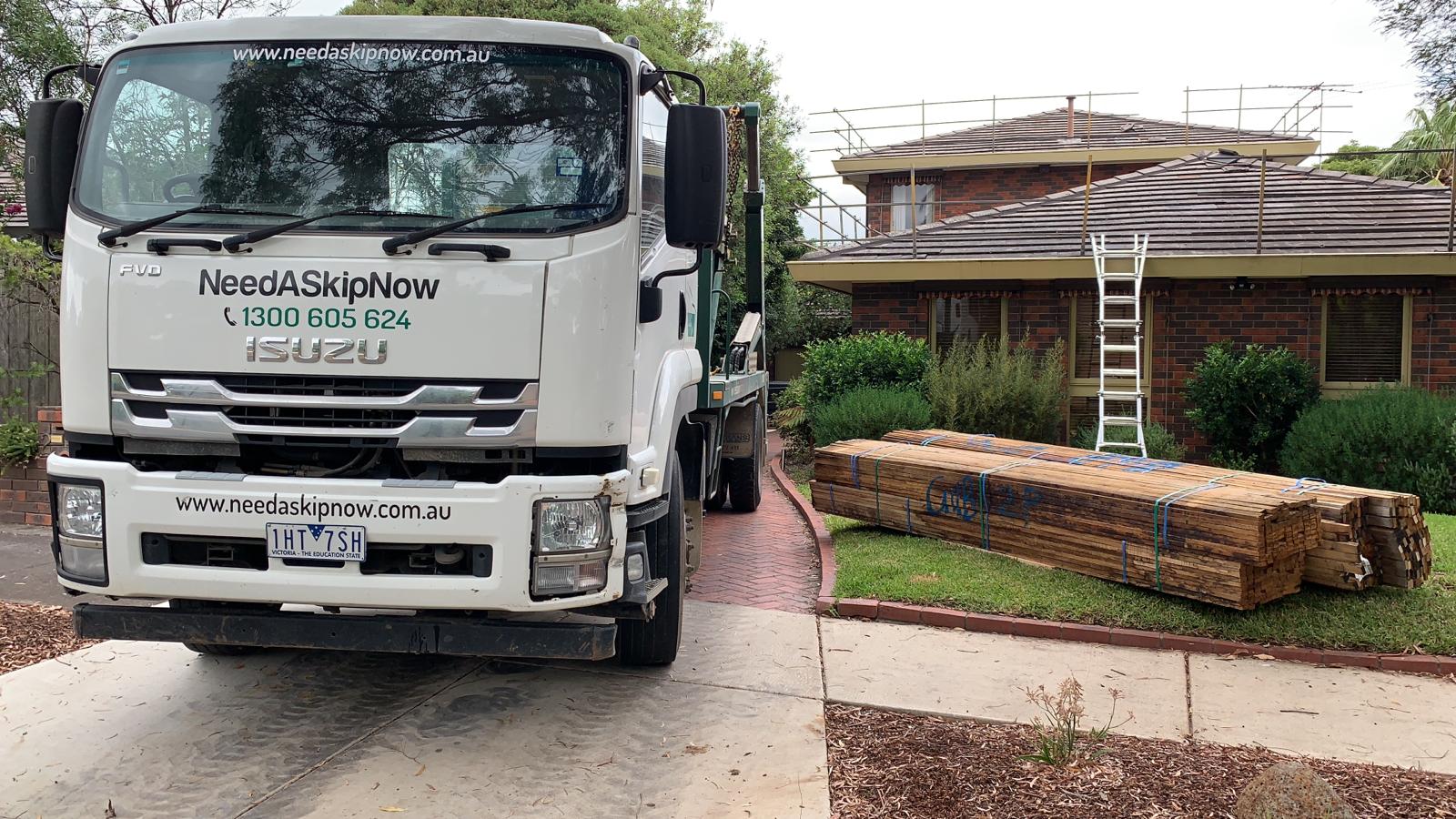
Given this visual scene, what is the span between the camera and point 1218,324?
13398mm

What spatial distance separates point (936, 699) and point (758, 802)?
4.74 ft

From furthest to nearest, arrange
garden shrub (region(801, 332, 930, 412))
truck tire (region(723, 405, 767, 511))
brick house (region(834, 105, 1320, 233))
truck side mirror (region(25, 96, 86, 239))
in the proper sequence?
brick house (region(834, 105, 1320, 233)) → garden shrub (region(801, 332, 930, 412)) → truck tire (region(723, 405, 767, 511)) → truck side mirror (region(25, 96, 86, 239))

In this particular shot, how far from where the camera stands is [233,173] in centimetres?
415

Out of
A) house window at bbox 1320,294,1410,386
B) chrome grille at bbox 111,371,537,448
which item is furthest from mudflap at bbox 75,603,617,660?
house window at bbox 1320,294,1410,386

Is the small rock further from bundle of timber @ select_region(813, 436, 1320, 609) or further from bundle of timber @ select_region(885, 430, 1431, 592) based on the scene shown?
bundle of timber @ select_region(885, 430, 1431, 592)

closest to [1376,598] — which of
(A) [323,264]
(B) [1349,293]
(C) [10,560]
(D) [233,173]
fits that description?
(A) [323,264]

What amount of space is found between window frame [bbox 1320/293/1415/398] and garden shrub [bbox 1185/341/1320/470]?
338 mm

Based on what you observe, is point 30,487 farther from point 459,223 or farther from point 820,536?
point 459,223

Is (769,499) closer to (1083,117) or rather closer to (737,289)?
(737,289)

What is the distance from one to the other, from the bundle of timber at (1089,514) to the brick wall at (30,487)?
5982mm

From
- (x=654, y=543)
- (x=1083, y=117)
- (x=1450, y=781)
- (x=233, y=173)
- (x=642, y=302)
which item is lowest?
(x=1450, y=781)

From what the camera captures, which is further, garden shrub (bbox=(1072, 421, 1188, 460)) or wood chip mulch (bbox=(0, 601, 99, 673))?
garden shrub (bbox=(1072, 421, 1188, 460))

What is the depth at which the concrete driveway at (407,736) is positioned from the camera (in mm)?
4035

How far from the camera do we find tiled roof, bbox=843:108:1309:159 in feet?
75.2
